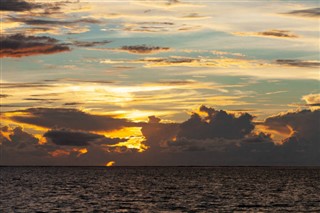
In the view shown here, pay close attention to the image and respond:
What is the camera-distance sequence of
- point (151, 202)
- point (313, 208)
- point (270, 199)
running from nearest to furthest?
point (313, 208)
point (151, 202)
point (270, 199)

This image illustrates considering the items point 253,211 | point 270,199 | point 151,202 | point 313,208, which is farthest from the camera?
point 270,199

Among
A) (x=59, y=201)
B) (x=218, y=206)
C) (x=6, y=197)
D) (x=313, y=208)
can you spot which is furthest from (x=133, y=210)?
(x=6, y=197)

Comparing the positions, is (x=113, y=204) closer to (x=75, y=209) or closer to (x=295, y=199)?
(x=75, y=209)

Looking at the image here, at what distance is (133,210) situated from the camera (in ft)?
301

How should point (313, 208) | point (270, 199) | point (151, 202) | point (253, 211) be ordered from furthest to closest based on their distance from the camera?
point (270, 199), point (151, 202), point (313, 208), point (253, 211)

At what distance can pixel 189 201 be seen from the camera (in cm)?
10800

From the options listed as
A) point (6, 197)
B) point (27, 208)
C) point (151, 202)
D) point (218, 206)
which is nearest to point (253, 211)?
point (218, 206)

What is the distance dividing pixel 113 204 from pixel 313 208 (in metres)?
33.6

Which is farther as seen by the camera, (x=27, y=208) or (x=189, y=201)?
(x=189, y=201)

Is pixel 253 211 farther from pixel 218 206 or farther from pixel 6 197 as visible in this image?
pixel 6 197

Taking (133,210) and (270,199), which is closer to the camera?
(133,210)

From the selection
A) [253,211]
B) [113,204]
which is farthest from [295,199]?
[113,204]

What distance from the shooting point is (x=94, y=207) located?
9725 centimetres

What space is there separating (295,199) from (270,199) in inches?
196
